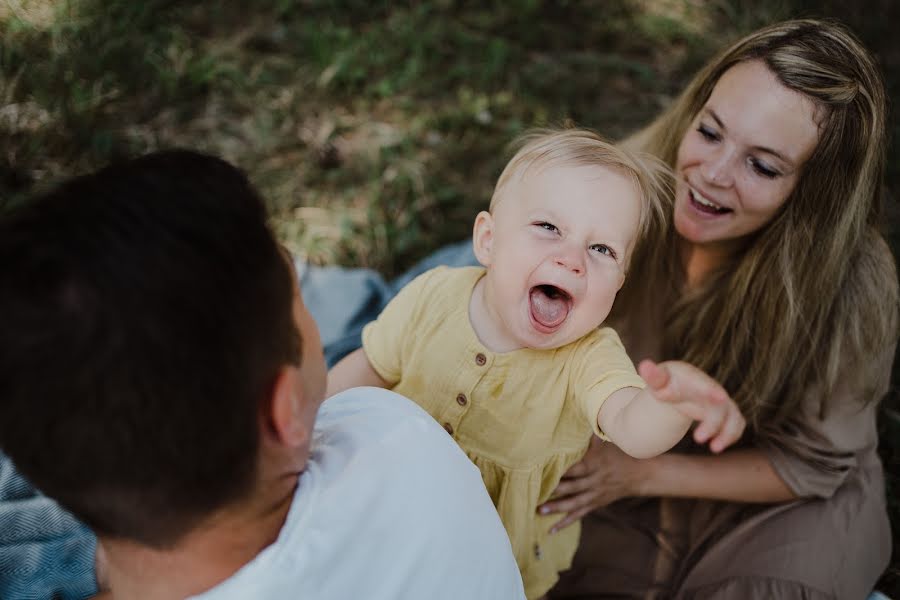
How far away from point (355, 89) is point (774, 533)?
2745 mm

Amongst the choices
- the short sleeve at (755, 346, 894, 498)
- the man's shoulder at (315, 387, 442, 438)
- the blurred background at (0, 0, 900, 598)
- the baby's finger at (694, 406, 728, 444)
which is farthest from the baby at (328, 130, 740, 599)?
the blurred background at (0, 0, 900, 598)

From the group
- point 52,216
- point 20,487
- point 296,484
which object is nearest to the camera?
point 52,216

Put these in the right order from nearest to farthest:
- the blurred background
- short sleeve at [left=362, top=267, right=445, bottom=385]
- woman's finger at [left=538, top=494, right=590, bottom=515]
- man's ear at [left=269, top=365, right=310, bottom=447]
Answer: man's ear at [left=269, top=365, right=310, bottom=447] < short sleeve at [left=362, top=267, right=445, bottom=385] < woman's finger at [left=538, top=494, right=590, bottom=515] < the blurred background

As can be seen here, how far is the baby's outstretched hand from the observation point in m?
1.15

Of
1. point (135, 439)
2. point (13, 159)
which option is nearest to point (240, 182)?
point (135, 439)

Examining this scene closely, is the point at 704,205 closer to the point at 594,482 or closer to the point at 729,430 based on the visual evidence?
the point at 594,482

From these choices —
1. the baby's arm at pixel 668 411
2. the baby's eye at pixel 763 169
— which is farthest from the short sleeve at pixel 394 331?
the baby's eye at pixel 763 169

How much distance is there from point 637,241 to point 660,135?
2.64ft

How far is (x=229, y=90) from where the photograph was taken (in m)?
3.67

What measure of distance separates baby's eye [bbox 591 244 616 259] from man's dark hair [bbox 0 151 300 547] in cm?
70

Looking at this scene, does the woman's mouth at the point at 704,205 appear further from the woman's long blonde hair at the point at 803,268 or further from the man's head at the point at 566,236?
the man's head at the point at 566,236

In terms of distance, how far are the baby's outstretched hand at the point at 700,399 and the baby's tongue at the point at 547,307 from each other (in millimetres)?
348

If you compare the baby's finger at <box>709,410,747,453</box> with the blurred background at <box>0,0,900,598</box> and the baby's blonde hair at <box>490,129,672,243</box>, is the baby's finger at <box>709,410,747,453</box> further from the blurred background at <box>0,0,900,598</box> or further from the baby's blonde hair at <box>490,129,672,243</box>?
the blurred background at <box>0,0,900,598</box>

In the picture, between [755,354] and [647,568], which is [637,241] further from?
[647,568]
